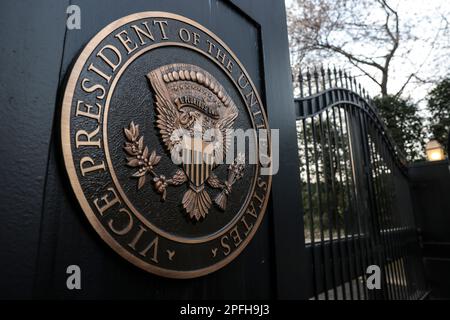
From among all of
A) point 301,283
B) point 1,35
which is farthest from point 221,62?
point 301,283

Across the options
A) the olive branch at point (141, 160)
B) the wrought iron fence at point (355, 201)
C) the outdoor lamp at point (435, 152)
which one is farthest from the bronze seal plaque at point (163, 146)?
the outdoor lamp at point (435, 152)

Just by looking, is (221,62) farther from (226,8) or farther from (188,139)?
(188,139)

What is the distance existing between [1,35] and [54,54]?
0.16 meters

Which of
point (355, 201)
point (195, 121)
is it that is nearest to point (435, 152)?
point (355, 201)

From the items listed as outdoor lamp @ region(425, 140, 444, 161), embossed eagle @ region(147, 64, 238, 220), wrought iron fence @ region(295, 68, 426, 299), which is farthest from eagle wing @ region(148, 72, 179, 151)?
outdoor lamp @ region(425, 140, 444, 161)

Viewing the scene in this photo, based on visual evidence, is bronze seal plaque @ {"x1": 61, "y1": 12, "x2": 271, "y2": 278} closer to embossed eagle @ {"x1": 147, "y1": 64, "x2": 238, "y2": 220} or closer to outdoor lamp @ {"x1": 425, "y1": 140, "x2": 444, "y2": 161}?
embossed eagle @ {"x1": 147, "y1": 64, "x2": 238, "y2": 220}

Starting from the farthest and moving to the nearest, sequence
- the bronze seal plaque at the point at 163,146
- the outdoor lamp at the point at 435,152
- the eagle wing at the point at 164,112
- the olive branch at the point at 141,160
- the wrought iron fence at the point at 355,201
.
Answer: the outdoor lamp at the point at 435,152 < the wrought iron fence at the point at 355,201 < the eagle wing at the point at 164,112 < the olive branch at the point at 141,160 < the bronze seal plaque at the point at 163,146

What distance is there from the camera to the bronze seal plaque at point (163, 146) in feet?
3.63

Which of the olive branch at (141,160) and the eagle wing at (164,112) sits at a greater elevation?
the eagle wing at (164,112)

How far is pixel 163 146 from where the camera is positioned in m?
1.35

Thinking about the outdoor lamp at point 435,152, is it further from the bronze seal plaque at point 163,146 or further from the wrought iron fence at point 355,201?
the bronze seal plaque at point 163,146

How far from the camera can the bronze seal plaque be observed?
3.63ft

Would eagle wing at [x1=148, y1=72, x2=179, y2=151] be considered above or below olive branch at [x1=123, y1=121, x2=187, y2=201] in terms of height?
above

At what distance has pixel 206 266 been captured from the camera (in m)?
1.40
